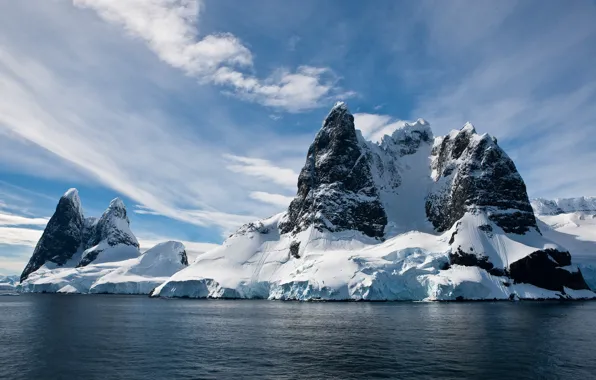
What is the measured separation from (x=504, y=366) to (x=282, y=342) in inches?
1041

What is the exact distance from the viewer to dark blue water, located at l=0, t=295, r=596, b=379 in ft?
129

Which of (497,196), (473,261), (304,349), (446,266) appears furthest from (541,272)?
(304,349)

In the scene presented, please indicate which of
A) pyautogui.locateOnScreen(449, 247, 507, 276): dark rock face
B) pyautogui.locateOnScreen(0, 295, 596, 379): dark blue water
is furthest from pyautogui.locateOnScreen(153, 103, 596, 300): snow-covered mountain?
pyautogui.locateOnScreen(0, 295, 596, 379): dark blue water

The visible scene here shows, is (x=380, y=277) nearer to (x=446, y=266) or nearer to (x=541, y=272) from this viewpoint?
(x=446, y=266)

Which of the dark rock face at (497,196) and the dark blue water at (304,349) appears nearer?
the dark blue water at (304,349)

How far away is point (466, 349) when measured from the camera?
164 feet

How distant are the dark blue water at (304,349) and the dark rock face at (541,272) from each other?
76680 mm

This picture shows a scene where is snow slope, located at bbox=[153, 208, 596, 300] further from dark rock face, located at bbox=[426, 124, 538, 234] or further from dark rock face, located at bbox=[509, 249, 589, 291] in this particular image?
dark rock face, located at bbox=[426, 124, 538, 234]

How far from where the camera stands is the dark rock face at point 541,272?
5989 inches

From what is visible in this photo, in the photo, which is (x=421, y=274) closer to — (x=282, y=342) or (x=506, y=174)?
(x=506, y=174)

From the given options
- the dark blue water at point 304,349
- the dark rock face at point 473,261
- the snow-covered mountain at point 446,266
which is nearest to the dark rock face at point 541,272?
the snow-covered mountain at point 446,266

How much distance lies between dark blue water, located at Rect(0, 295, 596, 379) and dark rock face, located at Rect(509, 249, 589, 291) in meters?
76.7

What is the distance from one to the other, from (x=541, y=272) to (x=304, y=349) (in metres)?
133

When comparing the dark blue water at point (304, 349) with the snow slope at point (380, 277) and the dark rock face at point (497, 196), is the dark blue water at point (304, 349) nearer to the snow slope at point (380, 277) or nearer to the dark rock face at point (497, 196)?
the snow slope at point (380, 277)
